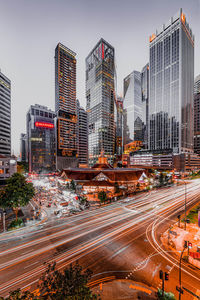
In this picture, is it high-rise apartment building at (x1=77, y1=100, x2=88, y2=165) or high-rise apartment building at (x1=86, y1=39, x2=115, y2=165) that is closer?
high-rise apartment building at (x1=77, y1=100, x2=88, y2=165)

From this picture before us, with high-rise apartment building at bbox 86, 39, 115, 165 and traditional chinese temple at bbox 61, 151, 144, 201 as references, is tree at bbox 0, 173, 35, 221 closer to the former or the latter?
traditional chinese temple at bbox 61, 151, 144, 201

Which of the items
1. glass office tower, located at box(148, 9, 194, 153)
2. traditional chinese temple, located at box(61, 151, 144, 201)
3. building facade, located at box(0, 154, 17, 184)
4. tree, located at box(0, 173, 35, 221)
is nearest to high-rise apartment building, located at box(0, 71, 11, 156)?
building facade, located at box(0, 154, 17, 184)

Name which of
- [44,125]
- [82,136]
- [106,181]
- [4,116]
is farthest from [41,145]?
[106,181]

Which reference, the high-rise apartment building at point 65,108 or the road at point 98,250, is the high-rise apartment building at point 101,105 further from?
the road at point 98,250

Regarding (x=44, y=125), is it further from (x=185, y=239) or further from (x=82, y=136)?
(x=185, y=239)

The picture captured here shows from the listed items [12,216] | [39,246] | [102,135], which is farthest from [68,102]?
[39,246]

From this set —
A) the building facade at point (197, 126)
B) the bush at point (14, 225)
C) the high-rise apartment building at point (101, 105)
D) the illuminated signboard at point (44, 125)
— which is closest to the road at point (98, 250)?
the bush at point (14, 225)

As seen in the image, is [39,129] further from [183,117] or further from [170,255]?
[183,117]
